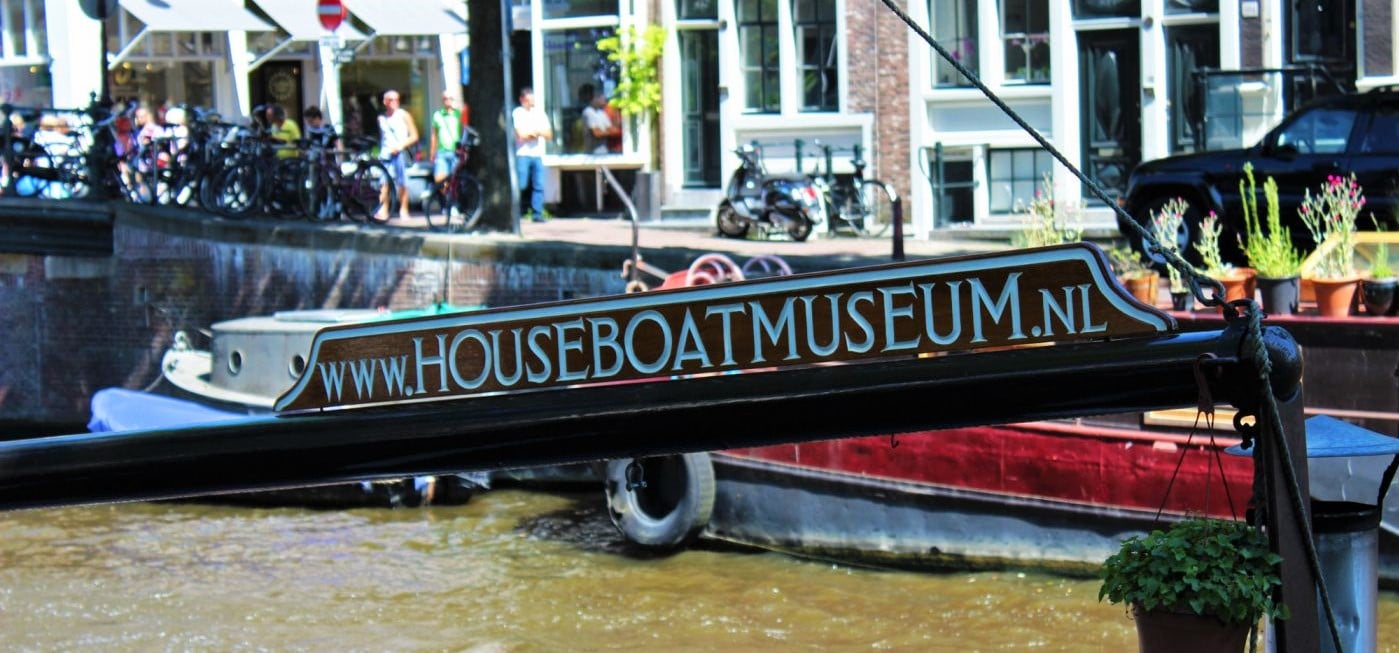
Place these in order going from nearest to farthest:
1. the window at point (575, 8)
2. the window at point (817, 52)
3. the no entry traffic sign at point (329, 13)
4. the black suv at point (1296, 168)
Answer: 1. the black suv at point (1296, 168)
2. the no entry traffic sign at point (329, 13)
3. the window at point (817, 52)
4. the window at point (575, 8)

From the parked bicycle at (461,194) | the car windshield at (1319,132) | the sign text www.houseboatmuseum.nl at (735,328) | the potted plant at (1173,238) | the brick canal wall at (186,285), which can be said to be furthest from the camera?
the parked bicycle at (461,194)

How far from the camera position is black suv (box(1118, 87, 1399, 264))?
46.9ft

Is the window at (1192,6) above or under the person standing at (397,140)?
above

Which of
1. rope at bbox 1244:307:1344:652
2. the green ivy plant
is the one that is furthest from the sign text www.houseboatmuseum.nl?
the green ivy plant

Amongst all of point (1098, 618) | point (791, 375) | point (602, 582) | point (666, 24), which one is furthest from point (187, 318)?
point (791, 375)

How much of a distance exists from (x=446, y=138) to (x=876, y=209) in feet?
15.3

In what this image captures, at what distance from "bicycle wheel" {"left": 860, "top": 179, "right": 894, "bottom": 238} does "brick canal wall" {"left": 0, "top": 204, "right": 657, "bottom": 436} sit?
4352 mm

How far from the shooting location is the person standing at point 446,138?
19.4m

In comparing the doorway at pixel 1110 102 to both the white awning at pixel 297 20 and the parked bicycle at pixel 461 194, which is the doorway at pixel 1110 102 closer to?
the parked bicycle at pixel 461 194

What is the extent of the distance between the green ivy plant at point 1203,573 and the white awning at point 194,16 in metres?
22.7

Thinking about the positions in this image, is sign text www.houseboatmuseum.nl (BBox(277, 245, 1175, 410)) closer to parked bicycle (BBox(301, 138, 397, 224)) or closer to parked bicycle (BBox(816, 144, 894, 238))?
parked bicycle (BBox(301, 138, 397, 224))

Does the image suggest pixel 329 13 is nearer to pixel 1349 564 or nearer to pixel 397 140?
pixel 397 140

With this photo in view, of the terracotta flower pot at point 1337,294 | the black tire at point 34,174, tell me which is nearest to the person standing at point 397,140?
the black tire at point 34,174

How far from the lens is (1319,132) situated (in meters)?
14.7
